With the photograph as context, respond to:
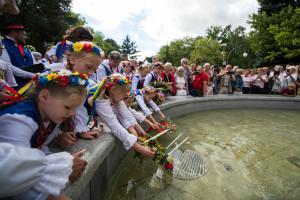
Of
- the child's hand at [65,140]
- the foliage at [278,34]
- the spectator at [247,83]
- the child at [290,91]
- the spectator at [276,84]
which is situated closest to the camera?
the child's hand at [65,140]

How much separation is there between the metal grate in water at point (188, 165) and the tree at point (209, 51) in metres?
39.5

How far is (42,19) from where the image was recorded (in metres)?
11.2

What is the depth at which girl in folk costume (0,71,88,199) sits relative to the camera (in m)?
0.85

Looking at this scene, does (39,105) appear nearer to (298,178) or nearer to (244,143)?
(298,178)

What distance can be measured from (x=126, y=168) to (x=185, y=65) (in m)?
5.88

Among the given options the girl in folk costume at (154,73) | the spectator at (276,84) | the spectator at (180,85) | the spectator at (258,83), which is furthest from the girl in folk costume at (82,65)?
the spectator at (276,84)

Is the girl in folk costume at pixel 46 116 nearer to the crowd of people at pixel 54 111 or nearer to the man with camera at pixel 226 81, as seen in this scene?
the crowd of people at pixel 54 111

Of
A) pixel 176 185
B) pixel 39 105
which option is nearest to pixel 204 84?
pixel 176 185

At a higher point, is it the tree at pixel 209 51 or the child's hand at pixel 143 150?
the tree at pixel 209 51

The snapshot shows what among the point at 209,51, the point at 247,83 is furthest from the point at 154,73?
the point at 209,51

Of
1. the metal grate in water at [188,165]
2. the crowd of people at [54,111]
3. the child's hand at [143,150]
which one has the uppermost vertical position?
the crowd of people at [54,111]

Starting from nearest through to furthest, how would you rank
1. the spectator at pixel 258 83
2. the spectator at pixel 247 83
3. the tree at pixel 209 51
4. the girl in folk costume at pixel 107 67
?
the girl in folk costume at pixel 107 67, the spectator at pixel 258 83, the spectator at pixel 247 83, the tree at pixel 209 51

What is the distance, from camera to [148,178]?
1975 mm

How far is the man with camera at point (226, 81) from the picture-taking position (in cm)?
749
